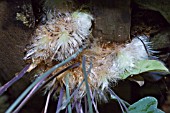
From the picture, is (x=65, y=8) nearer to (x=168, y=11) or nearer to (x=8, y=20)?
(x=8, y=20)

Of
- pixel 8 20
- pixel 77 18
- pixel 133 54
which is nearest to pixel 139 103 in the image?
pixel 133 54

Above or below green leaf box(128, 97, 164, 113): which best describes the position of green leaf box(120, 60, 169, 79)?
above

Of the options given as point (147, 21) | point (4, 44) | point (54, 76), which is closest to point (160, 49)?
point (147, 21)

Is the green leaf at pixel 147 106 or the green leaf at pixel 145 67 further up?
the green leaf at pixel 145 67

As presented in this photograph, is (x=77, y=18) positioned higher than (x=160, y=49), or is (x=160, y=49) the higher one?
(x=77, y=18)

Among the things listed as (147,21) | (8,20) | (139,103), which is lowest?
(139,103)

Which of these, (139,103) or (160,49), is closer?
(139,103)
